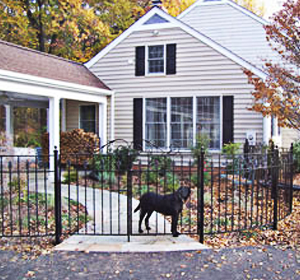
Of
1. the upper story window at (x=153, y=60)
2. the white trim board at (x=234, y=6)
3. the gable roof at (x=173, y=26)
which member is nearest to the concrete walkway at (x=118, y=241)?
the gable roof at (x=173, y=26)

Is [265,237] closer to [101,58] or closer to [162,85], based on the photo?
[162,85]

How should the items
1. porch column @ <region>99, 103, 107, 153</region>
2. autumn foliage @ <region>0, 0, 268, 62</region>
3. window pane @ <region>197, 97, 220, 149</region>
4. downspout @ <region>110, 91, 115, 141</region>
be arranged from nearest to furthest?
window pane @ <region>197, 97, 220, 149</region>
porch column @ <region>99, 103, 107, 153</region>
downspout @ <region>110, 91, 115, 141</region>
autumn foliage @ <region>0, 0, 268, 62</region>

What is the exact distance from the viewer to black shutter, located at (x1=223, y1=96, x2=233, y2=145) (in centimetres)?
1095

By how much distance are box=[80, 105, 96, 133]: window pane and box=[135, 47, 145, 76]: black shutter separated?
2328 millimetres

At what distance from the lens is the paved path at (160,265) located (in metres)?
4.13

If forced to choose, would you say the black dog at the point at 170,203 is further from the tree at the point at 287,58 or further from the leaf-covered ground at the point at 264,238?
the tree at the point at 287,58

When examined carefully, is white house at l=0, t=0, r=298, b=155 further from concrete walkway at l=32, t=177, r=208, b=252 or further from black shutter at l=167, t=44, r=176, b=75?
concrete walkway at l=32, t=177, r=208, b=252

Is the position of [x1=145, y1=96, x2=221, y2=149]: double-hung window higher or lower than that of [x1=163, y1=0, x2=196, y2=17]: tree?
lower

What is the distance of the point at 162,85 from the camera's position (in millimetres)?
11906

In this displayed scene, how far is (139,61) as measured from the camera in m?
12.2

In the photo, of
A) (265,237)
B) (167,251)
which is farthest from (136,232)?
(265,237)

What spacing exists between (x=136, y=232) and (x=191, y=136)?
6282mm

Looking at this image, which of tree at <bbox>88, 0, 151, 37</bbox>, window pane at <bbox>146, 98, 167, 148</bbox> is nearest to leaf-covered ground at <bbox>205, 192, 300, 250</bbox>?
window pane at <bbox>146, 98, 167, 148</bbox>

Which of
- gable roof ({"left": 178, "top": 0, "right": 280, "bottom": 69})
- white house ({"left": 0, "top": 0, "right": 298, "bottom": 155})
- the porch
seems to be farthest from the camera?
gable roof ({"left": 178, "top": 0, "right": 280, "bottom": 69})
